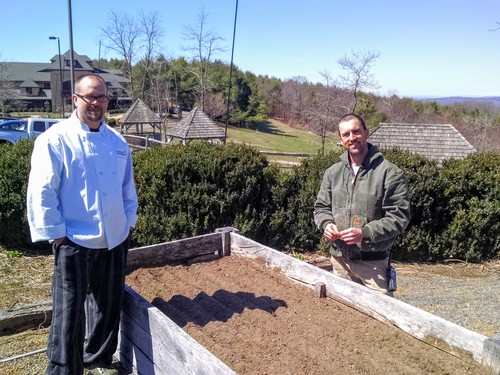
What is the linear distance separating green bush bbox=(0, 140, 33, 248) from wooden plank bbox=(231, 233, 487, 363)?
3606 millimetres

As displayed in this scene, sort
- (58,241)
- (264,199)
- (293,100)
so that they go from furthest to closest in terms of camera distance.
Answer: (293,100) → (264,199) → (58,241)

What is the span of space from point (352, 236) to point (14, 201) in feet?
16.3

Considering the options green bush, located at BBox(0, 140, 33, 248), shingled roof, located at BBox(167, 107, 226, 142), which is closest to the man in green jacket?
green bush, located at BBox(0, 140, 33, 248)

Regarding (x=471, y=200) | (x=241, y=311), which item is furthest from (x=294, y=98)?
(x=241, y=311)

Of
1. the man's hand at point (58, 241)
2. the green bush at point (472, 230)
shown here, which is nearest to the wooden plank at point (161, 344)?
the man's hand at point (58, 241)

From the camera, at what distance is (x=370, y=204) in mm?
3180

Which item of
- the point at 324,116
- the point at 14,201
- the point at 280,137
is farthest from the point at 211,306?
the point at 280,137

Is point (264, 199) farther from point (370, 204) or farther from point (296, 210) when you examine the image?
point (370, 204)

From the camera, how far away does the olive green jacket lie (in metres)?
3.11

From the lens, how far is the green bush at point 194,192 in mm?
6070

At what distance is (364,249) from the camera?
3277mm

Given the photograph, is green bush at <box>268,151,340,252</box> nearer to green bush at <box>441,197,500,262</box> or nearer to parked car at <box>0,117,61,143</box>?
green bush at <box>441,197,500,262</box>

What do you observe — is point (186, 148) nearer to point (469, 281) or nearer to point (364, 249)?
point (364, 249)

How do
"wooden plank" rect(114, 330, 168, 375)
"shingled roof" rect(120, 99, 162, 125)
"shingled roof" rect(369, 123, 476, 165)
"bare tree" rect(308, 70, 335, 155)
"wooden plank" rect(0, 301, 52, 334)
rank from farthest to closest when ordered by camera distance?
"bare tree" rect(308, 70, 335, 155), "shingled roof" rect(120, 99, 162, 125), "shingled roof" rect(369, 123, 476, 165), "wooden plank" rect(0, 301, 52, 334), "wooden plank" rect(114, 330, 168, 375)
